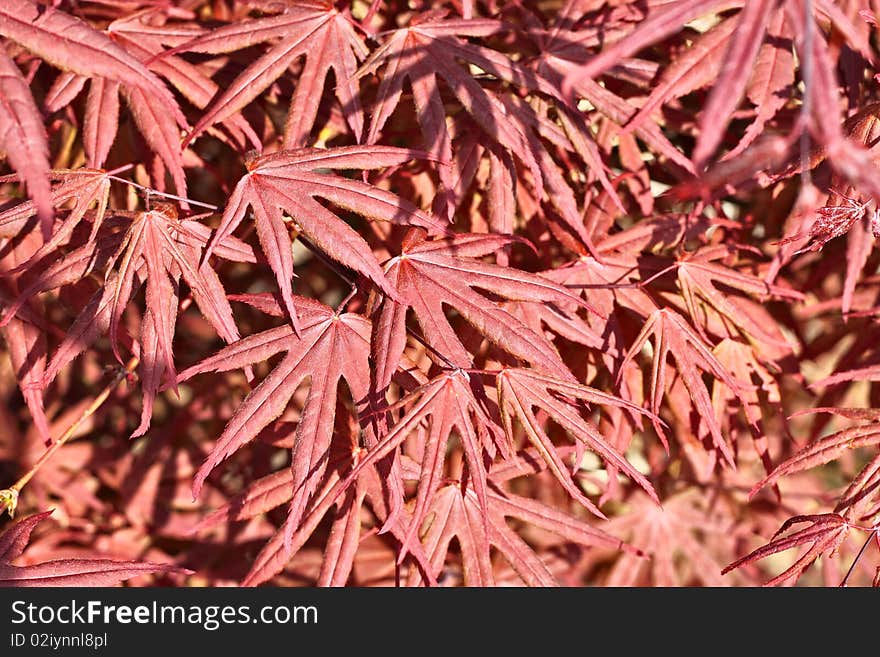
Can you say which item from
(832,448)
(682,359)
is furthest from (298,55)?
(832,448)

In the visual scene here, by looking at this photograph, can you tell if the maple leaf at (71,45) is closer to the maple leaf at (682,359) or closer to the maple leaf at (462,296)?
the maple leaf at (462,296)

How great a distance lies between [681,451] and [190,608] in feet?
4.20

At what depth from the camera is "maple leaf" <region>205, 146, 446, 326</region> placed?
126cm

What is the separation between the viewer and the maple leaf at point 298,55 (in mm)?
1419

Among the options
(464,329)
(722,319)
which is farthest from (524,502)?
(722,319)

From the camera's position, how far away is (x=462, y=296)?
134cm

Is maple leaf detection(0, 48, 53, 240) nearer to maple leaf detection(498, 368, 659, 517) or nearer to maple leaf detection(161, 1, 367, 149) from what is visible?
maple leaf detection(161, 1, 367, 149)

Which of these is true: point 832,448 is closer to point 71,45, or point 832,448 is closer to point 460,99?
point 460,99

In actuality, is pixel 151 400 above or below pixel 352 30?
below

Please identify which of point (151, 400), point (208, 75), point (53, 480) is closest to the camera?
point (151, 400)

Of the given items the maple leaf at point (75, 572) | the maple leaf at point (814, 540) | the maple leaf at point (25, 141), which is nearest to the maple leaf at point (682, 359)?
the maple leaf at point (814, 540)

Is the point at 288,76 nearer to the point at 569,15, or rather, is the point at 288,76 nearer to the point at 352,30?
the point at 352,30

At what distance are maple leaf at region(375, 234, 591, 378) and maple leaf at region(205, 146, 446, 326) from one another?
0.07 metres

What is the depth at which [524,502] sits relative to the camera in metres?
1.67
